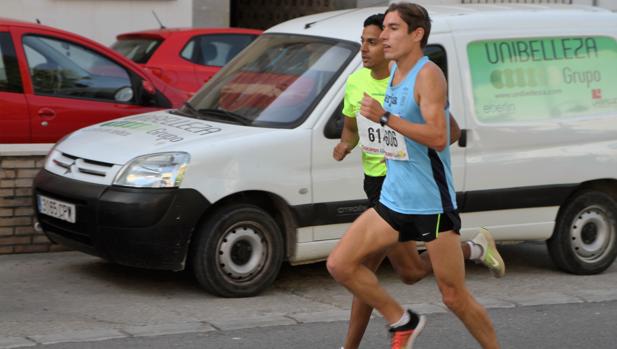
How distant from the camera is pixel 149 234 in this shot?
25.2 feet

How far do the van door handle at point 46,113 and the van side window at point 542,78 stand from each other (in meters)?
3.37

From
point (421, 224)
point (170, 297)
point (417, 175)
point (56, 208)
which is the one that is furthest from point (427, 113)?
point (56, 208)

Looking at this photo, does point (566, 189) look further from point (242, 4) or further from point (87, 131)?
point (242, 4)

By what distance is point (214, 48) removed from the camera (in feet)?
51.0

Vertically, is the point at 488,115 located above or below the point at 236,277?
above

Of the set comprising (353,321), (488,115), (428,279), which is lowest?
(428,279)

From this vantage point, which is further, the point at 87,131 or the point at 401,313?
the point at 87,131

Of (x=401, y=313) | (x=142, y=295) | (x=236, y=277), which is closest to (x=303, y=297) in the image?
(x=236, y=277)

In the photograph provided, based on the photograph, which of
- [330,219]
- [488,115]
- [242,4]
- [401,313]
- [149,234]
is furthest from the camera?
[242,4]

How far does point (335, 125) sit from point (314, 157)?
27 centimetres

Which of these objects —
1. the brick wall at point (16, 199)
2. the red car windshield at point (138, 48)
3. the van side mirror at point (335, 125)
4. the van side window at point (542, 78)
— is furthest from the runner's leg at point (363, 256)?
the red car windshield at point (138, 48)

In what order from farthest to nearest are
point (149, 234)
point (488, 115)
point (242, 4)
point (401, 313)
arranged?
point (242, 4) < point (488, 115) < point (149, 234) < point (401, 313)

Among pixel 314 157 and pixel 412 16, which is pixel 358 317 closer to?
pixel 412 16

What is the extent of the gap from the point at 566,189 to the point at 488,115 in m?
0.82
